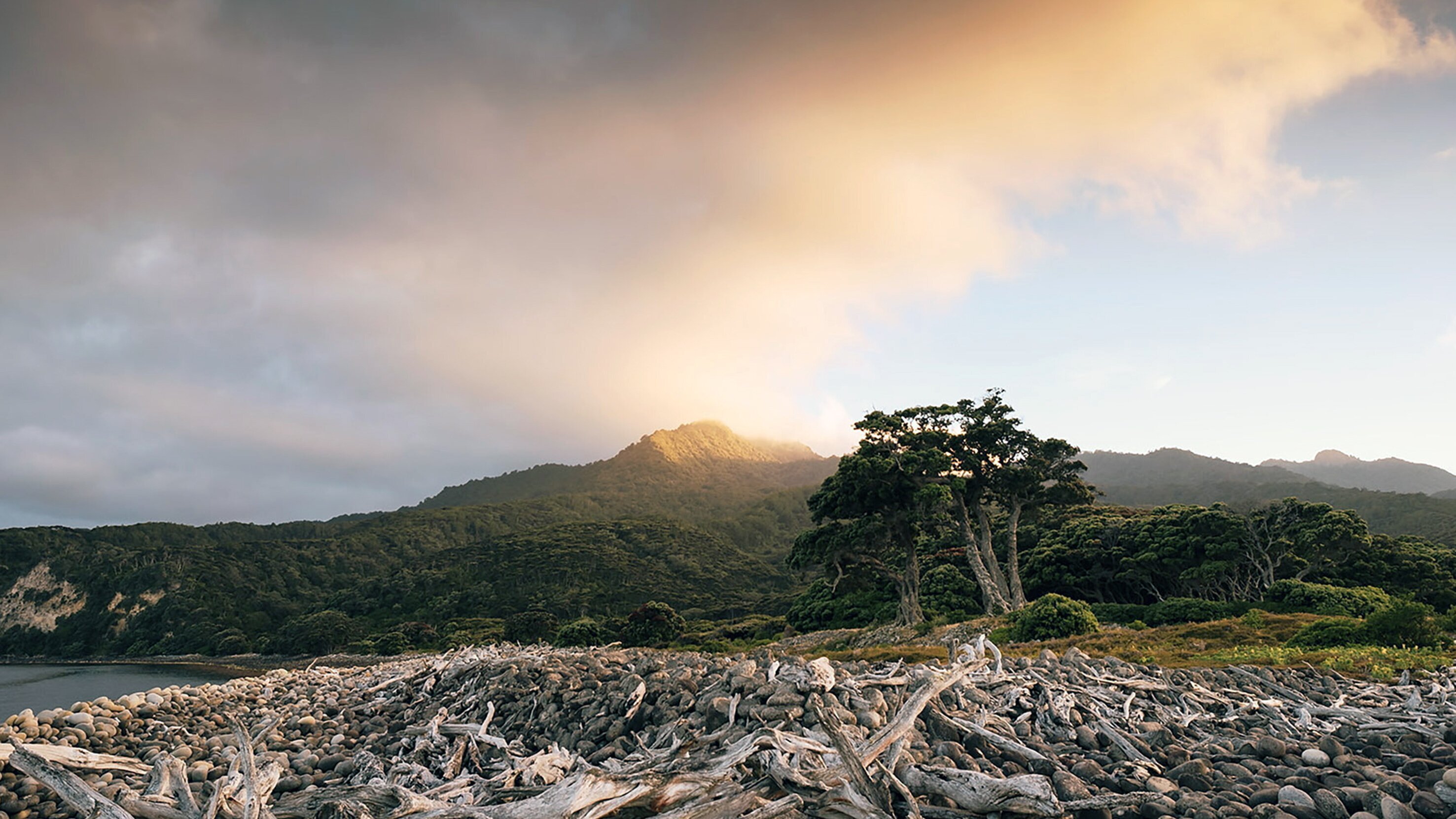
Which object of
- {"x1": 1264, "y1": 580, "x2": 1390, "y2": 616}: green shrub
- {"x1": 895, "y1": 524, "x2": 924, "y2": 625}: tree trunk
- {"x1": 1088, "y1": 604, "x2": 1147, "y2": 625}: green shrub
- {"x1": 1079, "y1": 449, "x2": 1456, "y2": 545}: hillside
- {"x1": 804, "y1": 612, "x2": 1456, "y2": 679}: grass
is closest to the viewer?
{"x1": 804, "y1": 612, "x2": 1456, "y2": 679}: grass

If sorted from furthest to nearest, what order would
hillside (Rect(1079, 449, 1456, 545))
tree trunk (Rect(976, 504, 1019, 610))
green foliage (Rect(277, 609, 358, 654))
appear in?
1. hillside (Rect(1079, 449, 1456, 545))
2. green foliage (Rect(277, 609, 358, 654))
3. tree trunk (Rect(976, 504, 1019, 610))

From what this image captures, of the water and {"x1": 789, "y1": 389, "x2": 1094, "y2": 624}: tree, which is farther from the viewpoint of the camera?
the water

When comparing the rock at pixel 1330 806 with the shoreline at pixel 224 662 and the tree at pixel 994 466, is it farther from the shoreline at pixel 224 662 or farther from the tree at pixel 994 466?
the shoreline at pixel 224 662

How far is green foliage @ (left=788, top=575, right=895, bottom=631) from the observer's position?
3706 centimetres

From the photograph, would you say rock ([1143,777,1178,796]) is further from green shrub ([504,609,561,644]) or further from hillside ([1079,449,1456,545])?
green shrub ([504,609,561,644])

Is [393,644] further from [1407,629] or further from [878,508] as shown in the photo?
[1407,629]

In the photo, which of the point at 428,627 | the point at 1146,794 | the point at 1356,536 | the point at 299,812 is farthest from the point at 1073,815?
the point at 428,627

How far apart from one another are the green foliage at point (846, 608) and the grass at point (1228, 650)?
15813mm

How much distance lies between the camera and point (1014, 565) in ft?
106

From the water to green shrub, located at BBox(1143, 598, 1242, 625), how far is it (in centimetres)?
4743

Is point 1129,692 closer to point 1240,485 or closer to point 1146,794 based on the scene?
point 1146,794

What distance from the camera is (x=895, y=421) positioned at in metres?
34.6

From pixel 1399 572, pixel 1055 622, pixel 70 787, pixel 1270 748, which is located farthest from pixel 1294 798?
pixel 1399 572

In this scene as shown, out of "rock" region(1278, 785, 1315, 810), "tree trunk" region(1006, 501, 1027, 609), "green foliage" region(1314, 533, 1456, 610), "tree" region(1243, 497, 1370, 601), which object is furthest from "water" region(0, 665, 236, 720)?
"green foliage" region(1314, 533, 1456, 610)
